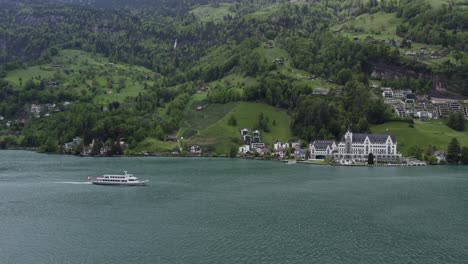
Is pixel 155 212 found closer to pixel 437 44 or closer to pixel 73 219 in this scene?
pixel 73 219

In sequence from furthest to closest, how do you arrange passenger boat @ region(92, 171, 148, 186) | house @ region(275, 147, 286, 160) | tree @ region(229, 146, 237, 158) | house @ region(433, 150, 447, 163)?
tree @ region(229, 146, 237, 158), house @ region(275, 147, 286, 160), house @ region(433, 150, 447, 163), passenger boat @ region(92, 171, 148, 186)

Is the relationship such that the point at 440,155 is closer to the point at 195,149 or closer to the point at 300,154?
the point at 300,154

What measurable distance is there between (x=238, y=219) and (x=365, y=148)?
256 ft

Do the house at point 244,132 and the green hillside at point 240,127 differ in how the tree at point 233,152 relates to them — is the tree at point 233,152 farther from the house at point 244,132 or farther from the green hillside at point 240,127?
the house at point 244,132

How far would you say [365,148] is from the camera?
127 m

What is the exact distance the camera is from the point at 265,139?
146 metres

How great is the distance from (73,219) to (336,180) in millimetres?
47904

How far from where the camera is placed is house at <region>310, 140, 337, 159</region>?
130 metres

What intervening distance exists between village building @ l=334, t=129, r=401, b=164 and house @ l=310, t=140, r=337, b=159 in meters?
1.69

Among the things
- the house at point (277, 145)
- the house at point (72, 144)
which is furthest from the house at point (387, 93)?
the house at point (72, 144)

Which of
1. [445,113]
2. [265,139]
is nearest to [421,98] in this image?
[445,113]

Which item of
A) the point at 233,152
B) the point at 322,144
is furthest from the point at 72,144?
the point at 322,144

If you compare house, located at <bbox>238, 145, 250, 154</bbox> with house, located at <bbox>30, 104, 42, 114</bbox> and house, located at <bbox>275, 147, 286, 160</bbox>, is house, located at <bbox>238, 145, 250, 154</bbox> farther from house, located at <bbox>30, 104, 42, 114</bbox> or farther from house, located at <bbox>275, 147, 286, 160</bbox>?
house, located at <bbox>30, 104, 42, 114</bbox>

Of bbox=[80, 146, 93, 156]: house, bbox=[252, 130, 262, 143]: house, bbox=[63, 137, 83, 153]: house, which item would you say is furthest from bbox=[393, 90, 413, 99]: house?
bbox=[63, 137, 83, 153]: house
